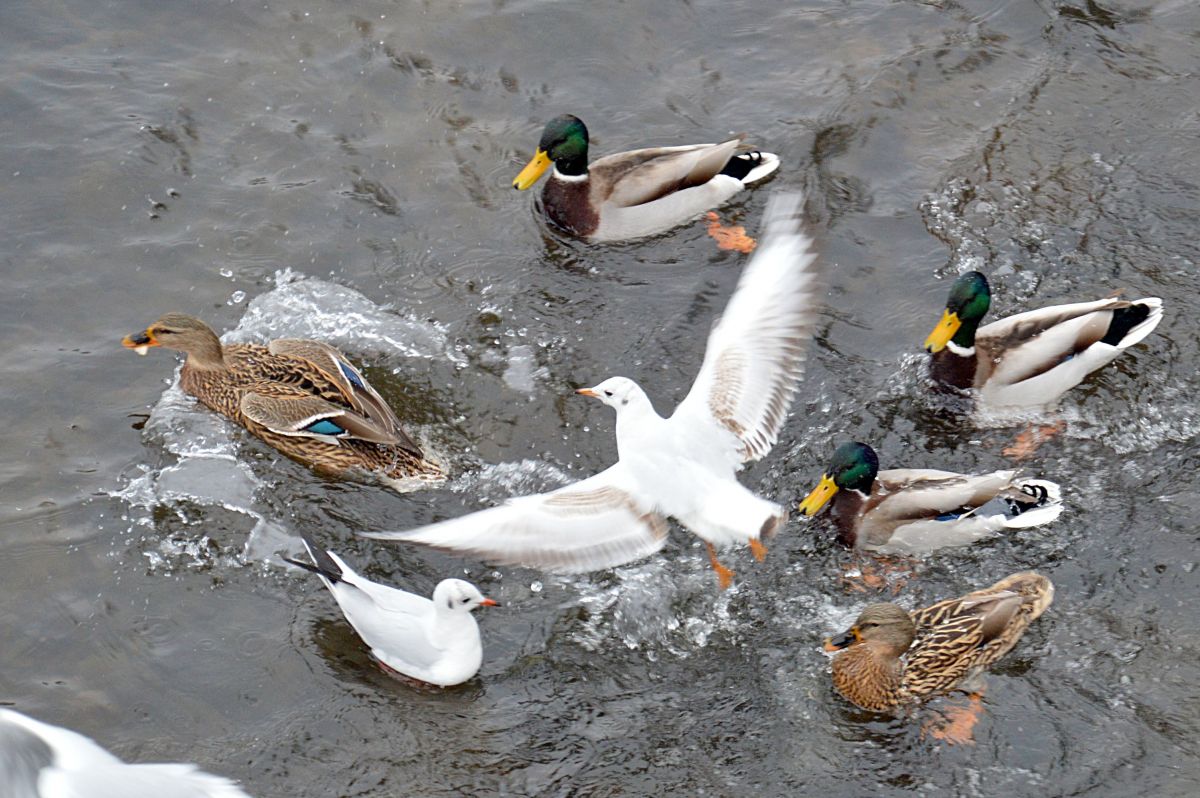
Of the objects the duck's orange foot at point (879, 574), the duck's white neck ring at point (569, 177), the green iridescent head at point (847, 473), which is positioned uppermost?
the duck's white neck ring at point (569, 177)

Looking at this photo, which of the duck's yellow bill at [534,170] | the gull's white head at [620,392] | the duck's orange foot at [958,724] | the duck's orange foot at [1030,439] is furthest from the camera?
the duck's yellow bill at [534,170]

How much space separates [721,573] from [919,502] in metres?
1.02

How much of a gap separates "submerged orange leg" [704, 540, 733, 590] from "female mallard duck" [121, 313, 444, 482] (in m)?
1.45

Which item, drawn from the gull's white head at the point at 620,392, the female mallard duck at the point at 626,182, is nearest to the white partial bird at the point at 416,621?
the gull's white head at the point at 620,392

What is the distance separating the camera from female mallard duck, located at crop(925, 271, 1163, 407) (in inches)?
275

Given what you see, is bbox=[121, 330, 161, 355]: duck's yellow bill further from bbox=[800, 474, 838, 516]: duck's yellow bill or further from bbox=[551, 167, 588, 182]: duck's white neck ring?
bbox=[800, 474, 838, 516]: duck's yellow bill

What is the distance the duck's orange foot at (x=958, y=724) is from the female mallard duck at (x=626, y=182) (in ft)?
11.9

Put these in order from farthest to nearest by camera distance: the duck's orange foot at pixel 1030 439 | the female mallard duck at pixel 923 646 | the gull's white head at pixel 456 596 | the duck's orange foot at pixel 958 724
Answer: the duck's orange foot at pixel 1030 439
the female mallard duck at pixel 923 646
the duck's orange foot at pixel 958 724
the gull's white head at pixel 456 596

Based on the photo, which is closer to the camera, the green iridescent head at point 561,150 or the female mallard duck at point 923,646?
the female mallard duck at point 923,646

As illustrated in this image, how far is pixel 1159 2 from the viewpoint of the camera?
31.0ft

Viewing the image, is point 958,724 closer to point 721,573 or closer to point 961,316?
point 721,573

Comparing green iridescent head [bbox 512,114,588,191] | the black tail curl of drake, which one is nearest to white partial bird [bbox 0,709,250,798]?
green iridescent head [bbox 512,114,588,191]

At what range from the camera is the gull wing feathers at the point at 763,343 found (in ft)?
20.9

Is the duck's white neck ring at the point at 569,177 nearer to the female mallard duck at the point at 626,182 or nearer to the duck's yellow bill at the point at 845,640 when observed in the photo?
the female mallard duck at the point at 626,182
